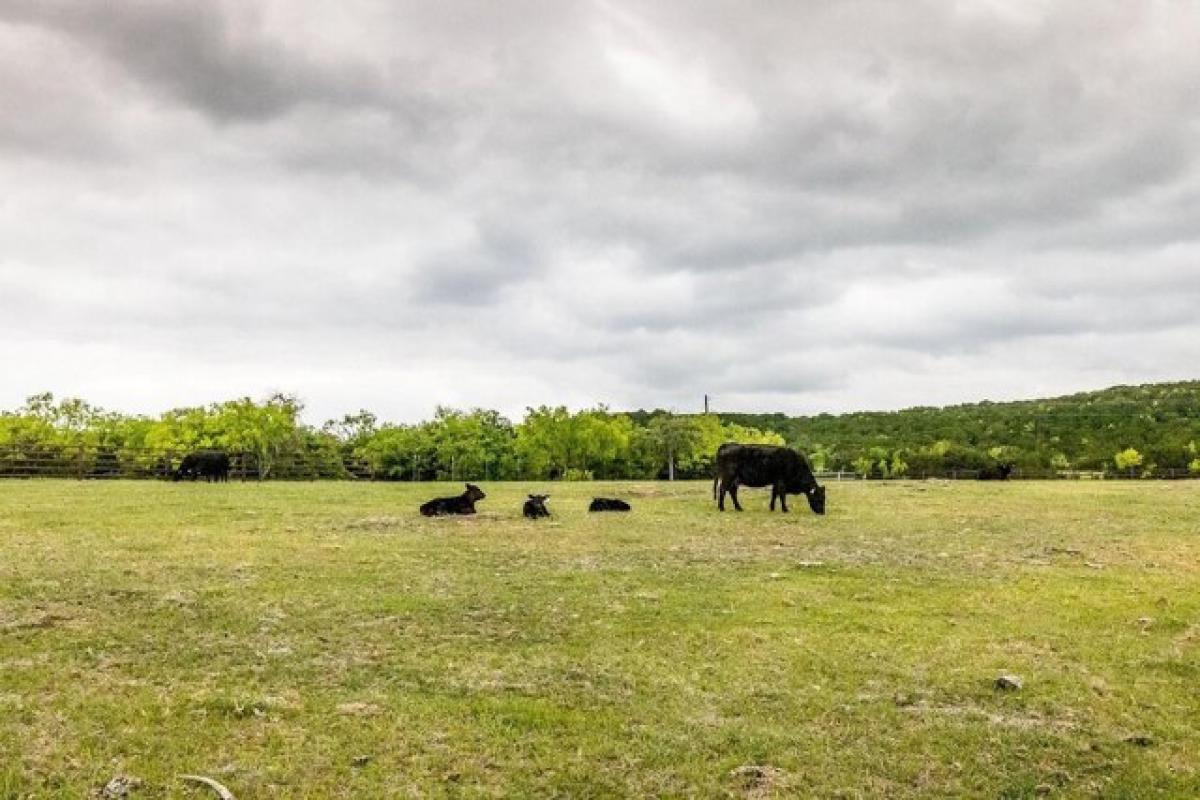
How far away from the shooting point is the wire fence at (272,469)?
49531 millimetres

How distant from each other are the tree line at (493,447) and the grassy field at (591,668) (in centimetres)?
4086

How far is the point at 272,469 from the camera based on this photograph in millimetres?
57219

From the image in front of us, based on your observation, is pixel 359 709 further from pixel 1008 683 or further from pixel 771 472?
pixel 771 472

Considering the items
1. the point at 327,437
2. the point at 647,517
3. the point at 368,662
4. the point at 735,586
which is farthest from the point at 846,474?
the point at 368,662

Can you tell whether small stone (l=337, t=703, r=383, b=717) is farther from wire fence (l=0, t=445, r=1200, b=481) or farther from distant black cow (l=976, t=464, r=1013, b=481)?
distant black cow (l=976, t=464, r=1013, b=481)

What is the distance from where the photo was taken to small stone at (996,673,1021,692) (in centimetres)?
817

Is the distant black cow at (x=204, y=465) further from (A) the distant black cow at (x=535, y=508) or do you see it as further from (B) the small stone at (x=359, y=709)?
(B) the small stone at (x=359, y=709)

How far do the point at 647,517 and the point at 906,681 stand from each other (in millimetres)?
15678

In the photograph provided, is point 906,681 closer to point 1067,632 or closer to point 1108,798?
point 1108,798

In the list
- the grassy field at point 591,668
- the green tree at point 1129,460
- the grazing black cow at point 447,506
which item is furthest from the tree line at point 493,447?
the grassy field at point 591,668

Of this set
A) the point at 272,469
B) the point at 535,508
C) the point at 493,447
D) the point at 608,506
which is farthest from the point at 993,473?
the point at 272,469

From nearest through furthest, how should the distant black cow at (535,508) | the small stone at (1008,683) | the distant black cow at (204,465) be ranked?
the small stone at (1008,683)
the distant black cow at (535,508)
the distant black cow at (204,465)

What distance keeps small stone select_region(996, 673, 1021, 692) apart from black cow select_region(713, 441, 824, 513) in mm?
17375

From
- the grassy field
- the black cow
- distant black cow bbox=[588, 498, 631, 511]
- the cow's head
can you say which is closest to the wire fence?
distant black cow bbox=[588, 498, 631, 511]
